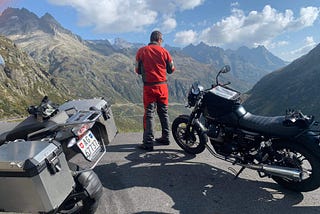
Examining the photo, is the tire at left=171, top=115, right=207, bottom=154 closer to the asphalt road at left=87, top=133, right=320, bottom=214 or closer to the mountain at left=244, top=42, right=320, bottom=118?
the asphalt road at left=87, top=133, right=320, bottom=214

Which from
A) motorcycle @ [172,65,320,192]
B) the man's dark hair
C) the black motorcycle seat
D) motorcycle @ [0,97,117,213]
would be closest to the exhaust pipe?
motorcycle @ [172,65,320,192]

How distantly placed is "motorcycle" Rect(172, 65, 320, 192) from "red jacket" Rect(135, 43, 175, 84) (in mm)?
976

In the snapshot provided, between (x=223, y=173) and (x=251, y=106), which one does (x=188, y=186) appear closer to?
(x=223, y=173)

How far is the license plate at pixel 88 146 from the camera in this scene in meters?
4.36

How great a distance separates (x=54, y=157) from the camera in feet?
12.1

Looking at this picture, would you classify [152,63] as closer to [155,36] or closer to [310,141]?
[155,36]

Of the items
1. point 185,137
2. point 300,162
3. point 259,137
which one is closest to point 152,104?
point 185,137

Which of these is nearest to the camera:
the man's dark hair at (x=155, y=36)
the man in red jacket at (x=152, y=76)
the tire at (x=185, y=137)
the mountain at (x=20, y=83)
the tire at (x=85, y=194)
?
the tire at (x=85, y=194)

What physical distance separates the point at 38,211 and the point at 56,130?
1181 mm

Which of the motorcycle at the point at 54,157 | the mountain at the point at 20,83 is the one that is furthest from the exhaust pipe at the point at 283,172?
the mountain at the point at 20,83

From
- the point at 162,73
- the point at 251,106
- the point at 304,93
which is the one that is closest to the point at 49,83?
the point at 251,106

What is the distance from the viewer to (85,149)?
14.5 ft

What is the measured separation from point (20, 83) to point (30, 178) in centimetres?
16432

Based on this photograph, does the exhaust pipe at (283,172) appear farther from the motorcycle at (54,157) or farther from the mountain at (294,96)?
the mountain at (294,96)
